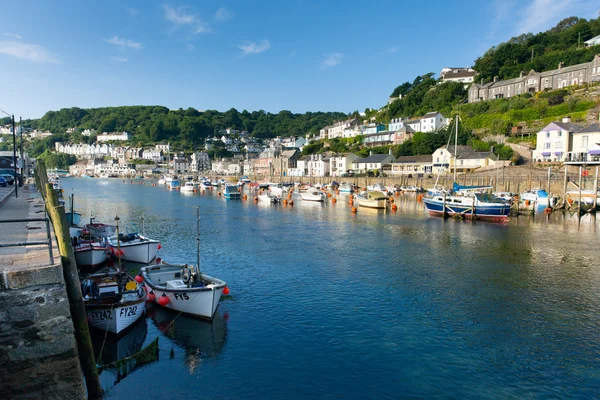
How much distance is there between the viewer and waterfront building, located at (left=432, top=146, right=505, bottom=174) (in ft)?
247

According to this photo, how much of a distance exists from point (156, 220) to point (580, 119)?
73830 mm

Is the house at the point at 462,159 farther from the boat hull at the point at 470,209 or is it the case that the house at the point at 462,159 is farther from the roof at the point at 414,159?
the boat hull at the point at 470,209

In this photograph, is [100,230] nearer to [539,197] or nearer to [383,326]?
[383,326]

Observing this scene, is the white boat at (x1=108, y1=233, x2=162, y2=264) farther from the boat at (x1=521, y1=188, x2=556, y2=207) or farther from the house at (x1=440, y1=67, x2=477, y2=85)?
the house at (x1=440, y1=67, x2=477, y2=85)

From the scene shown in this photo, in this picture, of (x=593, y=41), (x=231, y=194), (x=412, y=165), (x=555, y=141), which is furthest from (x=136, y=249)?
(x=593, y=41)

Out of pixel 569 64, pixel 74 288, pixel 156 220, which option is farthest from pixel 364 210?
pixel 569 64

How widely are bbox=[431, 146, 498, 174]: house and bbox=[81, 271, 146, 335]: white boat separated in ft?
221

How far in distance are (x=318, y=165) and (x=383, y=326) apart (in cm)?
10405

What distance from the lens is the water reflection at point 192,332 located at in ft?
42.4

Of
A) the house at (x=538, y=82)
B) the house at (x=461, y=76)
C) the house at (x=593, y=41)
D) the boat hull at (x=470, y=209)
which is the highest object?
the house at (x=593, y=41)

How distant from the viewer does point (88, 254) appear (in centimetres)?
2152

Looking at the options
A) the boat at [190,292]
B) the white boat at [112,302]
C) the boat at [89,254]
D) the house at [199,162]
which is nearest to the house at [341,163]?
the boat at [89,254]

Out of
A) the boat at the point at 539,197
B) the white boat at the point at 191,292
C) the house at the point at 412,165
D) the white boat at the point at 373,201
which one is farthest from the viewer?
the house at the point at 412,165

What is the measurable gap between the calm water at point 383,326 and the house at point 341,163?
77.5 metres
